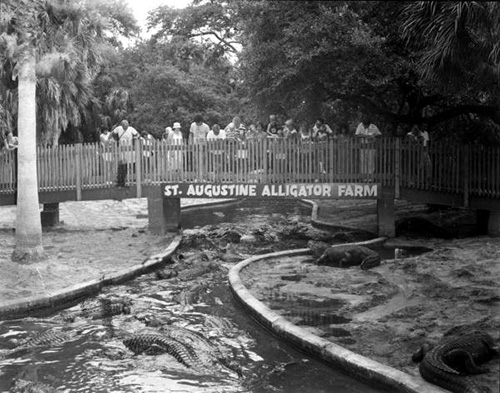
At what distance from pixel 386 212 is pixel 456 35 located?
25.3 ft

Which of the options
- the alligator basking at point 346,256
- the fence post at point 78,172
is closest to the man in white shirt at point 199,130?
the fence post at point 78,172

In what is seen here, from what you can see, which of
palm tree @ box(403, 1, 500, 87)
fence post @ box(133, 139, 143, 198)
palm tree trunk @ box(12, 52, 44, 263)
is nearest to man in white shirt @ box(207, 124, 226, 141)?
fence post @ box(133, 139, 143, 198)

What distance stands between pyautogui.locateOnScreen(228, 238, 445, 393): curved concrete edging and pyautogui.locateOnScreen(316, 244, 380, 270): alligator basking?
3325 mm

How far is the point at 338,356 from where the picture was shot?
7.96 meters

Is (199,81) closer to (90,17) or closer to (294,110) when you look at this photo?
(294,110)

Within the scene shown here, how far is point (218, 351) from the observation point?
870cm

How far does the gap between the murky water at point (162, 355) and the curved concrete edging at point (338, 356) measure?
13 centimetres

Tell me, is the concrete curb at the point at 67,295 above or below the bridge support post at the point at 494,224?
below

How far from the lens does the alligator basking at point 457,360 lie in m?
6.64

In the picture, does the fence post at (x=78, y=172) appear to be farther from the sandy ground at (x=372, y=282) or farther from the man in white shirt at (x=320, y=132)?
the man in white shirt at (x=320, y=132)

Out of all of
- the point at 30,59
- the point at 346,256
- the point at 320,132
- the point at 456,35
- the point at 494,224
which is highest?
the point at 30,59

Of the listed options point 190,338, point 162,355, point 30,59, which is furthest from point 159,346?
point 30,59

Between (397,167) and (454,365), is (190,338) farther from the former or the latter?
(397,167)

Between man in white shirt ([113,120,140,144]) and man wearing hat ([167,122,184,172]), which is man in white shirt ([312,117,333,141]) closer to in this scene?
man wearing hat ([167,122,184,172])
